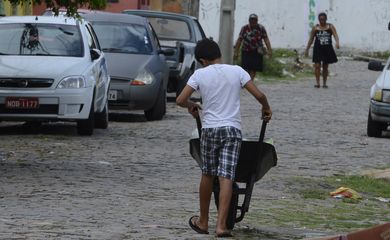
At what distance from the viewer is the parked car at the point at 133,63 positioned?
69.3ft

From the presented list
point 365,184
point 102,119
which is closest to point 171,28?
point 102,119

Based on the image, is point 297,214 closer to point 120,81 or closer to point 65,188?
point 65,188

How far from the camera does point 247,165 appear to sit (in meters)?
10.2

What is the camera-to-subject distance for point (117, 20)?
23047mm

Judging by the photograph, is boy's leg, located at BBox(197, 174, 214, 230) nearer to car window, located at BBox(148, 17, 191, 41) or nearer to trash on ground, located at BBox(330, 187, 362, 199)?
trash on ground, located at BBox(330, 187, 362, 199)

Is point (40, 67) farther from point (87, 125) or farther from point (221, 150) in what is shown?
point (221, 150)

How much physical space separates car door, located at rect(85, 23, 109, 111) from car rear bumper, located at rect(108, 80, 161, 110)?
128 cm

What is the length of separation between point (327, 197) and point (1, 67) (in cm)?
609

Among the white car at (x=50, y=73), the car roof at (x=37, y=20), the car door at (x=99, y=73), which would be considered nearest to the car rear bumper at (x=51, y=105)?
the white car at (x=50, y=73)

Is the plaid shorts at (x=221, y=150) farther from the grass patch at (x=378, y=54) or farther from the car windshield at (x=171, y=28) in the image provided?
the grass patch at (x=378, y=54)

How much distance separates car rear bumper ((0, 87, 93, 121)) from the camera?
56.3 feet

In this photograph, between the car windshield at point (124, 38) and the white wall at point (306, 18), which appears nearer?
the car windshield at point (124, 38)

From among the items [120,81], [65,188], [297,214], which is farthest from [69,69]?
[297,214]

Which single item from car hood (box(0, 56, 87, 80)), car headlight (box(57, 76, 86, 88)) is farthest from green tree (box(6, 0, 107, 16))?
car headlight (box(57, 76, 86, 88))
